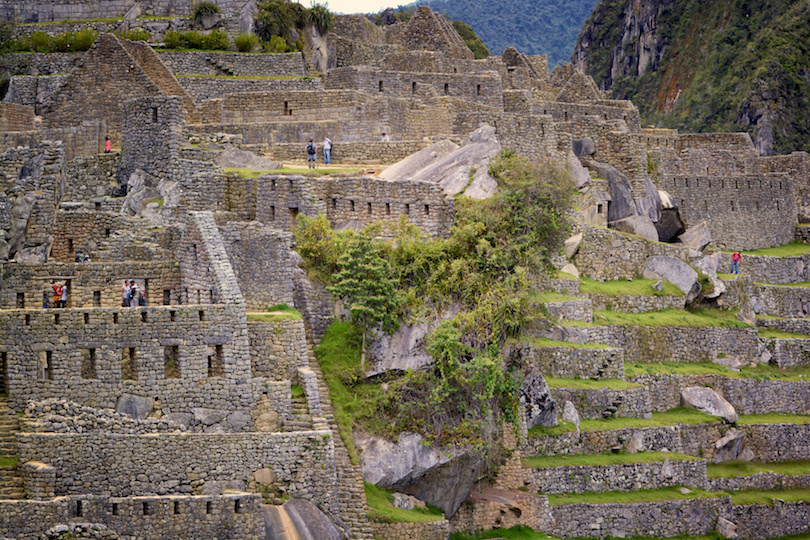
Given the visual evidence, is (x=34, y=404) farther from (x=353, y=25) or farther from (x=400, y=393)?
(x=353, y=25)

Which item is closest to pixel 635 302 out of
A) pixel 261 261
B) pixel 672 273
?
pixel 672 273

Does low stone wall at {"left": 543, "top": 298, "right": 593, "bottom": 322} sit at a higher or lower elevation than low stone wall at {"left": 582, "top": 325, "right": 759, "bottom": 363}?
higher

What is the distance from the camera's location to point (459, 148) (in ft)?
148

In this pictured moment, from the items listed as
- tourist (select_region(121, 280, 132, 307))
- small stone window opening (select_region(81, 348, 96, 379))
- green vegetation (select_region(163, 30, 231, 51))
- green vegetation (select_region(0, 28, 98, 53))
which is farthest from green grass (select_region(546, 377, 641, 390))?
green vegetation (select_region(0, 28, 98, 53))

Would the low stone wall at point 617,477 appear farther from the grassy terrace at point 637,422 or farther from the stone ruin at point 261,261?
the grassy terrace at point 637,422

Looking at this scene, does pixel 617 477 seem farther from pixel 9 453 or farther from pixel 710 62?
pixel 710 62

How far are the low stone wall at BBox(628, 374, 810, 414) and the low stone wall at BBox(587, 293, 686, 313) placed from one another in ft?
8.86

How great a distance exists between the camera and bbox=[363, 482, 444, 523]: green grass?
119 feet

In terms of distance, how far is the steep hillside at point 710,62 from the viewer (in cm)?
10769

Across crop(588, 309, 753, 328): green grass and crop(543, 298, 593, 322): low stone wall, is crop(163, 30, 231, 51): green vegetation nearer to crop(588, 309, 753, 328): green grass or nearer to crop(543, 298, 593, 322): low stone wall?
crop(543, 298, 593, 322): low stone wall

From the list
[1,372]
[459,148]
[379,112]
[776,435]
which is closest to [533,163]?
[459,148]

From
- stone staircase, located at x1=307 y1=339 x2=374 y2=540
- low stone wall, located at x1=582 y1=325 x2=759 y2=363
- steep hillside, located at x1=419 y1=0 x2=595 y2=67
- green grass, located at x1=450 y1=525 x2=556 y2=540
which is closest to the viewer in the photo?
stone staircase, located at x1=307 y1=339 x2=374 y2=540

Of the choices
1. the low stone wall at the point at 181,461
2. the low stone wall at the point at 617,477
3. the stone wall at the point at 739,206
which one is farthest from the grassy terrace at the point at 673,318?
the low stone wall at the point at 181,461

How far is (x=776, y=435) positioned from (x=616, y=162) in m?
12.0
